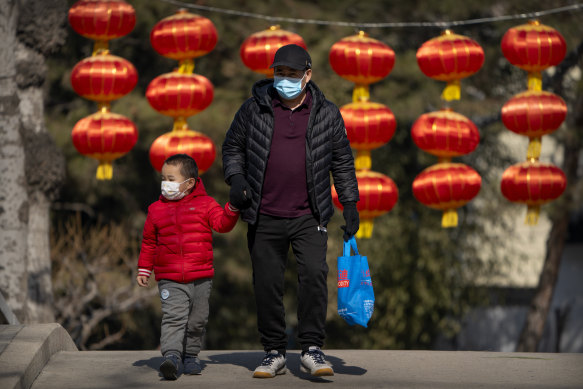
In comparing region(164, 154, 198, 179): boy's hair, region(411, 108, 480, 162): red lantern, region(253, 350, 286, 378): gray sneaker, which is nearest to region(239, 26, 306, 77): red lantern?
region(411, 108, 480, 162): red lantern

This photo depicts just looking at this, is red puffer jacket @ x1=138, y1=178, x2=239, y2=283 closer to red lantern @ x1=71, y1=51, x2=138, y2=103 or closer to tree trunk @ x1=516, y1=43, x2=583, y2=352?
red lantern @ x1=71, y1=51, x2=138, y2=103

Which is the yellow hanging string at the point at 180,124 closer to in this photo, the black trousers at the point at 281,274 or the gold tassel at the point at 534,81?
the gold tassel at the point at 534,81

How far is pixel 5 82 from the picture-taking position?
25.8ft

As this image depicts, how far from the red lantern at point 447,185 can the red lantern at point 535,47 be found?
884mm

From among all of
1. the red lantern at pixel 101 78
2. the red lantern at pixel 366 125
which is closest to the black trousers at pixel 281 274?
the red lantern at pixel 366 125

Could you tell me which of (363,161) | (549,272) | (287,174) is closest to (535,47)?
(363,161)

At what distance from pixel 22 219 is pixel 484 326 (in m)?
11.9

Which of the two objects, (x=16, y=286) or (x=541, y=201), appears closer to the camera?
(x=541, y=201)

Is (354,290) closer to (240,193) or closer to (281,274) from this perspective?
(281,274)

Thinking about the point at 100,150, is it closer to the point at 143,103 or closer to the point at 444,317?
the point at 143,103

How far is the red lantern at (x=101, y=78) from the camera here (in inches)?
302

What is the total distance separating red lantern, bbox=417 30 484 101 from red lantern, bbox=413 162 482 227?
602 mm

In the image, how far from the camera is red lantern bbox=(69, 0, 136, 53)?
7711mm

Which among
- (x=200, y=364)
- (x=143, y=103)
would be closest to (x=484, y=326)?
(x=143, y=103)
